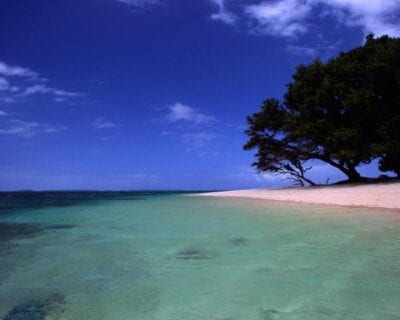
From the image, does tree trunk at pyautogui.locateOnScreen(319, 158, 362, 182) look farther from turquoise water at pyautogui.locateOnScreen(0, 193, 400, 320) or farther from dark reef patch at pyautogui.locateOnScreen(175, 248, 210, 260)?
dark reef patch at pyautogui.locateOnScreen(175, 248, 210, 260)

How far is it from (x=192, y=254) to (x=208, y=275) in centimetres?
143

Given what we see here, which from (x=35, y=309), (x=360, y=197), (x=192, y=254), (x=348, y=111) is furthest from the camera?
(x=348, y=111)

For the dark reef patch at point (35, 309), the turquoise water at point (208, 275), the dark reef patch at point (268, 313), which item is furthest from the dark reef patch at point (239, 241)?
the dark reef patch at point (35, 309)

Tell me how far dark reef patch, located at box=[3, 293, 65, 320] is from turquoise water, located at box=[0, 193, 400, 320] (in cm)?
1

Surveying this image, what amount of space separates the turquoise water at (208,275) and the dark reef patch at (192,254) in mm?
18

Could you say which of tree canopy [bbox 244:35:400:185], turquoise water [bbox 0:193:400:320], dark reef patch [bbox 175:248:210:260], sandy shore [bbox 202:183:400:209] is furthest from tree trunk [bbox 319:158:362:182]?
dark reef patch [bbox 175:248:210:260]

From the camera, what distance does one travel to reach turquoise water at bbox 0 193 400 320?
11.5ft

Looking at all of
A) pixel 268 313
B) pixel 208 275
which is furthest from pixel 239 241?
pixel 268 313

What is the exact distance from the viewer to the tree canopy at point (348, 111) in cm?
2134

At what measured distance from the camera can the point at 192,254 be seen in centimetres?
612

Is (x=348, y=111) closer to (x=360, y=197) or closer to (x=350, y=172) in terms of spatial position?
(x=350, y=172)

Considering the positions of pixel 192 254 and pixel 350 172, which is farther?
pixel 350 172

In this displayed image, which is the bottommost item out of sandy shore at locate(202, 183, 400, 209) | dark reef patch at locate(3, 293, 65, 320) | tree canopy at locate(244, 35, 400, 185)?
dark reef patch at locate(3, 293, 65, 320)

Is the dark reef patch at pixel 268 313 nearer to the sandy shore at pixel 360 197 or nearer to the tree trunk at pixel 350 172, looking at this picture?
the sandy shore at pixel 360 197
